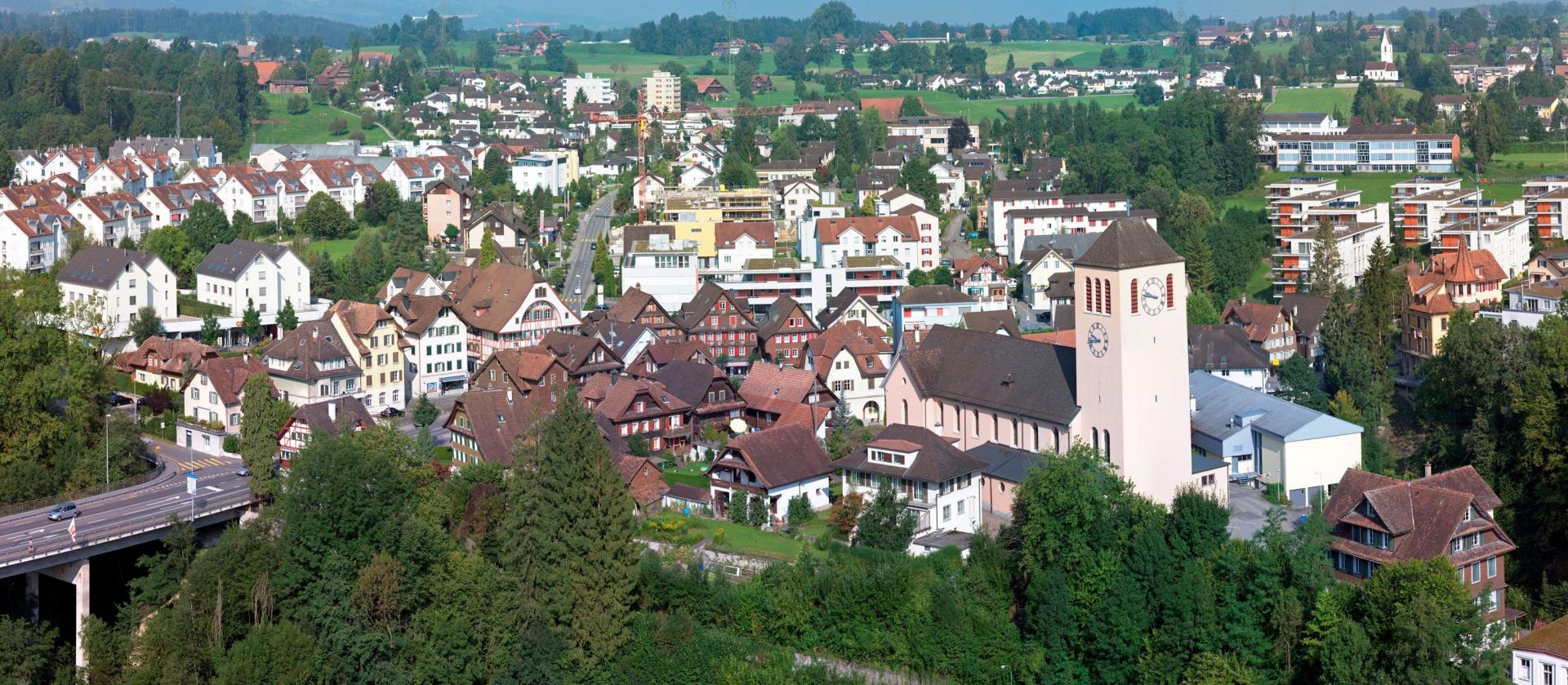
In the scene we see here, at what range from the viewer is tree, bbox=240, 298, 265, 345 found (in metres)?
49.2

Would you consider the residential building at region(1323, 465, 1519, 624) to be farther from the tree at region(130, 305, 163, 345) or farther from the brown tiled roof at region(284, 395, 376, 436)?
the tree at region(130, 305, 163, 345)

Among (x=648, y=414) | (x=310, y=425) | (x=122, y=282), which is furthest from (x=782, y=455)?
(x=122, y=282)

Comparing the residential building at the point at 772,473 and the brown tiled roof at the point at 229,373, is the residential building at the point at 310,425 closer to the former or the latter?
the brown tiled roof at the point at 229,373

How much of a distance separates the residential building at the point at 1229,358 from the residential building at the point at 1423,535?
1394cm

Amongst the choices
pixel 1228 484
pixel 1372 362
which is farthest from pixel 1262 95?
pixel 1228 484

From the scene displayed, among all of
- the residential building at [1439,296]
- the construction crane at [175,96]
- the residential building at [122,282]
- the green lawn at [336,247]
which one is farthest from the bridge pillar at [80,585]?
the construction crane at [175,96]

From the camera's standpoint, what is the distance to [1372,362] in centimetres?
4156

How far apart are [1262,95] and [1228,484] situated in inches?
3097

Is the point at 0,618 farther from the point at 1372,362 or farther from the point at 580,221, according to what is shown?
the point at 580,221

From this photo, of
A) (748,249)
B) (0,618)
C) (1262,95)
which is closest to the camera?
(0,618)

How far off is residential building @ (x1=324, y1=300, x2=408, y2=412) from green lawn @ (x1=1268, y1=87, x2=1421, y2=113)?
6552 centimetres

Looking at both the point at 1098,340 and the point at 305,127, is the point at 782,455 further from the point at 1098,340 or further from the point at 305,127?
the point at 305,127

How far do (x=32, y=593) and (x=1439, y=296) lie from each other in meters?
31.6

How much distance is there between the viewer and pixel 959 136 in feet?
293
